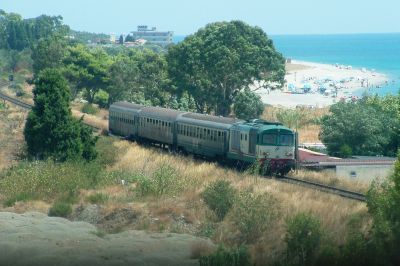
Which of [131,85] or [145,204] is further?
[131,85]

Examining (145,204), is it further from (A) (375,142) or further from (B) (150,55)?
(B) (150,55)

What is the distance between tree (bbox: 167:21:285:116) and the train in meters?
17.3

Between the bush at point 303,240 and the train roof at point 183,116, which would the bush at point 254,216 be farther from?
the train roof at point 183,116

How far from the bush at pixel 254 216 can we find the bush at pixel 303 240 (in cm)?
233

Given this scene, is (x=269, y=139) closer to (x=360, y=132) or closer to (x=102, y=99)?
(x=360, y=132)

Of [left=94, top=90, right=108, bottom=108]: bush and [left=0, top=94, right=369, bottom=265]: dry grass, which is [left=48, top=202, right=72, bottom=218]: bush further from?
[left=94, top=90, right=108, bottom=108]: bush

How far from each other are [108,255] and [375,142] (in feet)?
84.8

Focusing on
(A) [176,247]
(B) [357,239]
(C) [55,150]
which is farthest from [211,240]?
(C) [55,150]

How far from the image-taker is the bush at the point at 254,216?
2148cm

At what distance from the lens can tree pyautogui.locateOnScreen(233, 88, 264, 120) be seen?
5875cm

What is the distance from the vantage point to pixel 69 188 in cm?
2838

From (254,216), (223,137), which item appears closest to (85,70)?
(223,137)

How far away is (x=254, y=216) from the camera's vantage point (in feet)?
70.9

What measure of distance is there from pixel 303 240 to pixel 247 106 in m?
40.3
